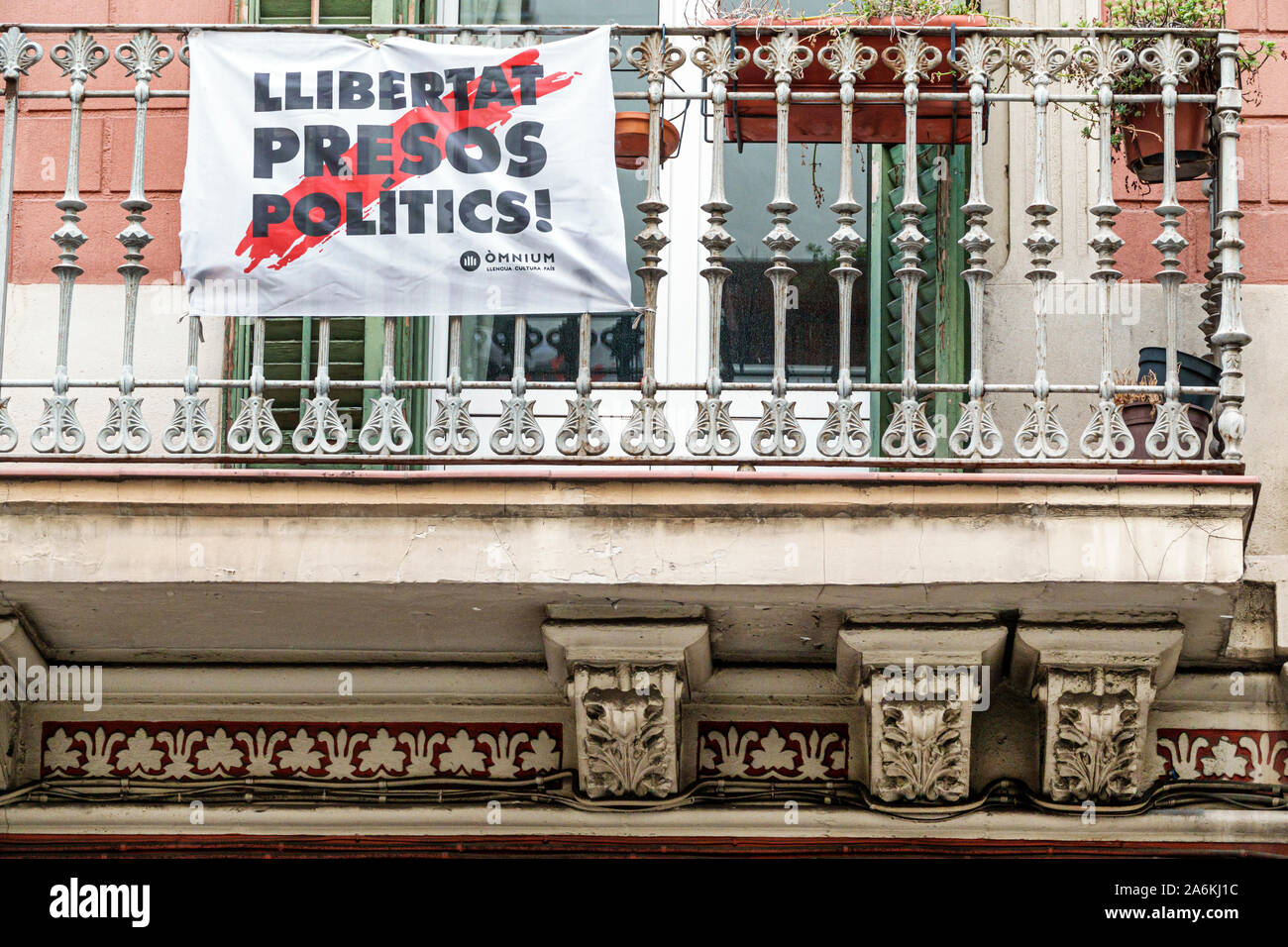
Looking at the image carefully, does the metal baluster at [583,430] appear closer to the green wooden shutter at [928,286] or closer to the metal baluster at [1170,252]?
the green wooden shutter at [928,286]

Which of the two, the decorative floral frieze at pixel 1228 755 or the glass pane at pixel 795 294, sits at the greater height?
the glass pane at pixel 795 294

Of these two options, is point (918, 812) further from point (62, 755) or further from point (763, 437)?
point (62, 755)

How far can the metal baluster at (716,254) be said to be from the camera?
613cm

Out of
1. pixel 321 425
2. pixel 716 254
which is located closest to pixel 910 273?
pixel 716 254

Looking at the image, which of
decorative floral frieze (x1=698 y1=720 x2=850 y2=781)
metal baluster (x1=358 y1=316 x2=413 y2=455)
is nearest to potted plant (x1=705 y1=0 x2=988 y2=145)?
metal baluster (x1=358 y1=316 x2=413 y2=455)

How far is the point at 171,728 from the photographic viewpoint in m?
6.91

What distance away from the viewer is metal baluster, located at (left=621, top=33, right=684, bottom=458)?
6172 millimetres

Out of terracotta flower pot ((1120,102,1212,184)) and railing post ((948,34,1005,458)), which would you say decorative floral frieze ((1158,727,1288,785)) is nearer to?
railing post ((948,34,1005,458))

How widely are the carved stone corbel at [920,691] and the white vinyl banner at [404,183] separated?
1.35 metres

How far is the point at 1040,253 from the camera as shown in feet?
Result: 20.7

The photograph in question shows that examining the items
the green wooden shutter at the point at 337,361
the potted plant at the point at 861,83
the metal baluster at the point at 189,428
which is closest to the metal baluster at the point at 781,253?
the potted plant at the point at 861,83
